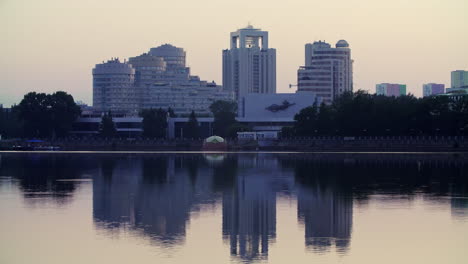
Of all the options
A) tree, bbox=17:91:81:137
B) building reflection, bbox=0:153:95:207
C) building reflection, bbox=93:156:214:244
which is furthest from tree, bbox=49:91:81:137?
building reflection, bbox=93:156:214:244

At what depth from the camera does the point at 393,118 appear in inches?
5743

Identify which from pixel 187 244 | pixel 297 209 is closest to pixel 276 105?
pixel 297 209

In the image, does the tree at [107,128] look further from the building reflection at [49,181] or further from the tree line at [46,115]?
the building reflection at [49,181]

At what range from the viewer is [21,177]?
3012 inches

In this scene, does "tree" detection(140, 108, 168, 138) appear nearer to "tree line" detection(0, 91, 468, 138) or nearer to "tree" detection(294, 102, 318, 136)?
"tree line" detection(0, 91, 468, 138)

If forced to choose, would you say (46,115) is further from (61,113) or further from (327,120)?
(327,120)

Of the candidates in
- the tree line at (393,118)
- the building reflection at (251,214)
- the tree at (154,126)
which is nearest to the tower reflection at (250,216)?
the building reflection at (251,214)

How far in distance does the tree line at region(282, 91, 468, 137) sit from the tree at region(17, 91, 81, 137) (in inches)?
2046

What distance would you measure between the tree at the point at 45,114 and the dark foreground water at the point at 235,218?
4250 inches

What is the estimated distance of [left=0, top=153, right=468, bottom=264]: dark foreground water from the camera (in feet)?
119

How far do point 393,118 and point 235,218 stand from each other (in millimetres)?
102974

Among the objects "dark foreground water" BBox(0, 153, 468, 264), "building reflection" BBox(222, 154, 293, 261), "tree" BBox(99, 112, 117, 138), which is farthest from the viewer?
"tree" BBox(99, 112, 117, 138)

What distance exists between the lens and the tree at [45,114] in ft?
598

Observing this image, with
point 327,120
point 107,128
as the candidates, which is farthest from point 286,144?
point 107,128
